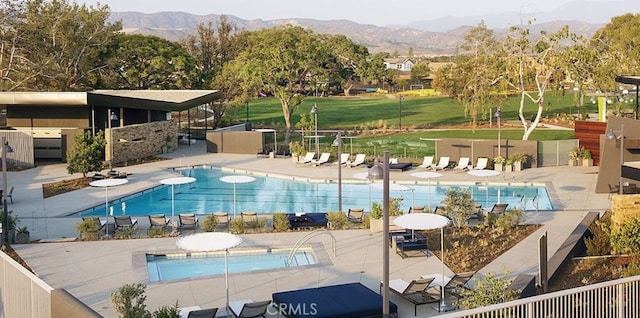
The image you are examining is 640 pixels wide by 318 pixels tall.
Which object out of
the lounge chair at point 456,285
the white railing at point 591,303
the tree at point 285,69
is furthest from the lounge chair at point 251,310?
the tree at point 285,69

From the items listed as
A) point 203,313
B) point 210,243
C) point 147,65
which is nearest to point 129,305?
point 203,313

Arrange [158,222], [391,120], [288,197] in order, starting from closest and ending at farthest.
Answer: [158,222], [288,197], [391,120]

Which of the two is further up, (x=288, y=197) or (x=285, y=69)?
(x=285, y=69)

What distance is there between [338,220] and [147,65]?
2872cm

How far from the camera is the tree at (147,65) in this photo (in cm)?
4372

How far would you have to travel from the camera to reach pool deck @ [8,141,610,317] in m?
13.0

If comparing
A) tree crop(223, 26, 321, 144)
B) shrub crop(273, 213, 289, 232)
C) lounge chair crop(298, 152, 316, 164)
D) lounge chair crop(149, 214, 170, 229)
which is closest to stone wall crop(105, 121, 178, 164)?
tree crop(223, 26, 321, 144)

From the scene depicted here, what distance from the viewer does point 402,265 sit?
1479 centimetres

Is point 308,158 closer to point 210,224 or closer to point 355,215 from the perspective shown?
point 355,215

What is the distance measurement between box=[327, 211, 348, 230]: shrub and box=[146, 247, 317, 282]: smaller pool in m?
2.28

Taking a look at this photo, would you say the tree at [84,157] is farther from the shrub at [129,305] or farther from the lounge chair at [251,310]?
the lounge chair at [251,310]

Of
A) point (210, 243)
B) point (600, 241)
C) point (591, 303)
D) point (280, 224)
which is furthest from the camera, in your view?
point (280, 224)

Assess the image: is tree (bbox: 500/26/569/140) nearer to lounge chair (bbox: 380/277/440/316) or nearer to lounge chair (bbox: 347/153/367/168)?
lounge chair (bbox: 347/153/367/168)

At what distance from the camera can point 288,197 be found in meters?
24.5
